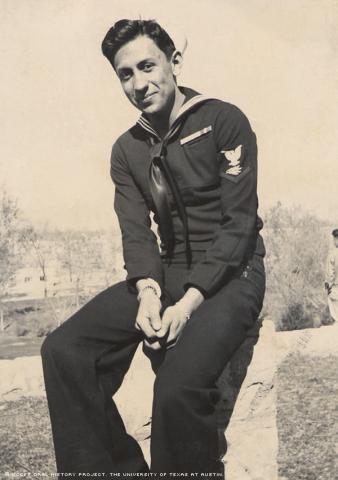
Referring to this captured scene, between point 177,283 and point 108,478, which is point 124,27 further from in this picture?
point 108,478

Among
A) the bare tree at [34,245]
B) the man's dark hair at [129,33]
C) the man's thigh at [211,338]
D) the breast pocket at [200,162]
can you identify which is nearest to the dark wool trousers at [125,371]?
the man's thigh at [211,338]

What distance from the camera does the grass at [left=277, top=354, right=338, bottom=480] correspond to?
10.6 ft

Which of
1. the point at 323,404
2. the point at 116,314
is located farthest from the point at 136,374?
the point at 323,404

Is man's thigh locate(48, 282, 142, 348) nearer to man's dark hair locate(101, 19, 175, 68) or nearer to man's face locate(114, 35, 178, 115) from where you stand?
man's face locate(114, 35, 178, 115)

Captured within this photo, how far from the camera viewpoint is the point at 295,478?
3084 millimetres

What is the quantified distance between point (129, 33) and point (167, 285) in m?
1.00

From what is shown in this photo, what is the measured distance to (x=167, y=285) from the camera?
8.16ft

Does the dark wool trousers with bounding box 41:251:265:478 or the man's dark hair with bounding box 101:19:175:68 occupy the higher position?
the man's dark hair with bounding box 101:19:175:68

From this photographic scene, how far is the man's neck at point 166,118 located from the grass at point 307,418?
1843 mm

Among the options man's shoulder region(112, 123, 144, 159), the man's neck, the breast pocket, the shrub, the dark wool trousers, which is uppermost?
the man's neck

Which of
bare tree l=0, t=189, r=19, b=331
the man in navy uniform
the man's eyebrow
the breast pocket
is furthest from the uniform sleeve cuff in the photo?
bare tree l=0, t=189, r=19, b=331

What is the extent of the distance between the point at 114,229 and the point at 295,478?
7.20 metres

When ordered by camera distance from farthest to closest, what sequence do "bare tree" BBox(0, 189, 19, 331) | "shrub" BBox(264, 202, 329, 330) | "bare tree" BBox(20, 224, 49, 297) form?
"shrub" BBox(264, 202, 329, 330) < "bare tree" BBox(20, 224, 49, 297) < "bare tree" BBox(0, 189, 19, 331)

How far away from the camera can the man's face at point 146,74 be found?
241cm
